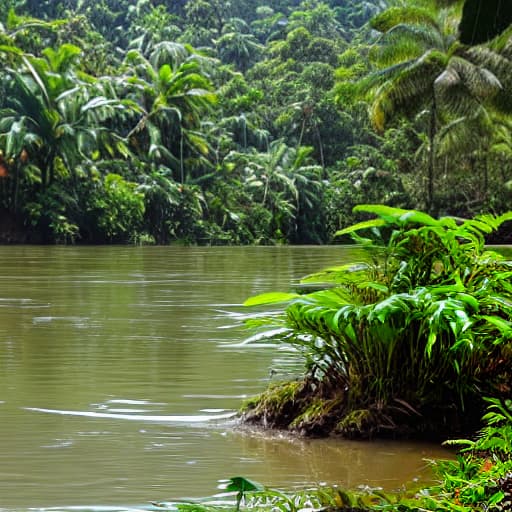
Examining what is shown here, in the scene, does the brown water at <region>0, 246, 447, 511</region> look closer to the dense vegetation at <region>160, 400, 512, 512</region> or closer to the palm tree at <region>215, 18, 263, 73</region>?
the dense vegetation at <region>160, 400, 512, 512</region>

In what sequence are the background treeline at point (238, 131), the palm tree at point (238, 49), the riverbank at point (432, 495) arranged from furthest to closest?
the palm tree at point (238, 49) < the background treeline at point (238, 131) < the riverbank at point (432, 495)

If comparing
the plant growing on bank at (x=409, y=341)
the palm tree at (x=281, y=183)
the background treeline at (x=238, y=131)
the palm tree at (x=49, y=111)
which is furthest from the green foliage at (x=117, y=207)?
the plant growing on bank at (x=409, y=341)

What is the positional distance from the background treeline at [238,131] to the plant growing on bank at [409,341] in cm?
2812

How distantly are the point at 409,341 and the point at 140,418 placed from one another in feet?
3.98

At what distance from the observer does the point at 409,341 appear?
4.54 meters

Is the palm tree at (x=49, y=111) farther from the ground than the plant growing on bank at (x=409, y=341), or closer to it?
farther from the ground

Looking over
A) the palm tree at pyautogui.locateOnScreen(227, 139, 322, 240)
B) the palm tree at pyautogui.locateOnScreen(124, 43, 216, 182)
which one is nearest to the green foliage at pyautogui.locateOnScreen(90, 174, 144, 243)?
the palm tree at pyautogui.locateOnScreen(124, 43, 216, 182)

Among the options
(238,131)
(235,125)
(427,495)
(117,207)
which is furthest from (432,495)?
(238,131)

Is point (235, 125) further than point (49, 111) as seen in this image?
Yes

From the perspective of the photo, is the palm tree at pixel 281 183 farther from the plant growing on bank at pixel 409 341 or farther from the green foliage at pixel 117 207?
the plant growing on bank at pixel 409 341

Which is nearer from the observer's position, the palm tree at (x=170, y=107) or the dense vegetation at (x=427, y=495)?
the dense vegetation at (x=427, y=495)

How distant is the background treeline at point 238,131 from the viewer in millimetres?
38219

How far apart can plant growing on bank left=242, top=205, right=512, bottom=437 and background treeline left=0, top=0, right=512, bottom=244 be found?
2812cm

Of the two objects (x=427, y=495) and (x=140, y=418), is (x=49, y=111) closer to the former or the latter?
(x=140, y=418)
